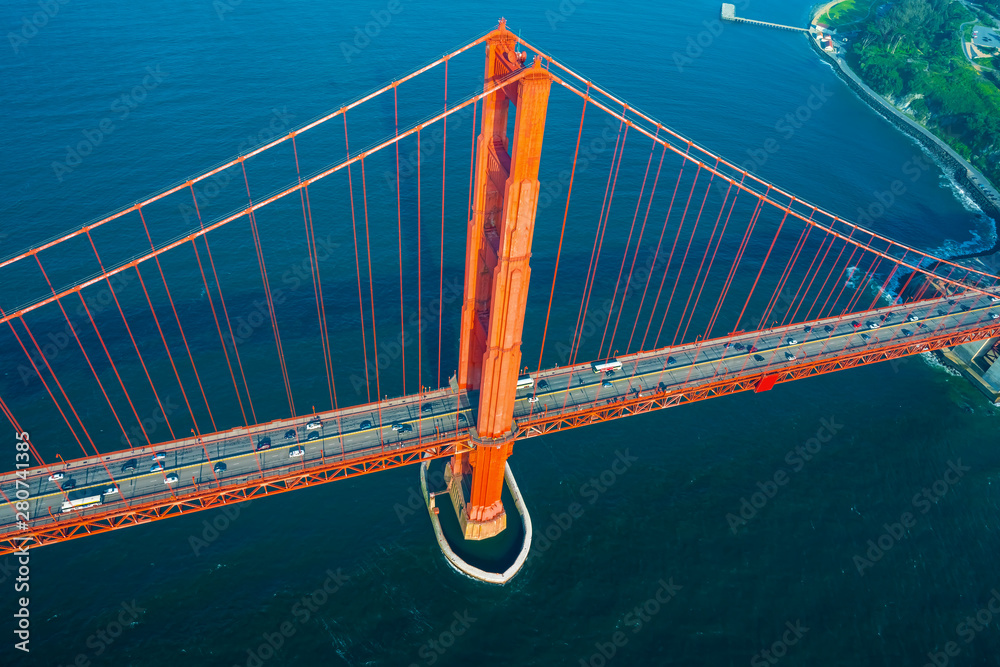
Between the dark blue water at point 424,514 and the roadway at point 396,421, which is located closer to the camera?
the roadway at point 396,421

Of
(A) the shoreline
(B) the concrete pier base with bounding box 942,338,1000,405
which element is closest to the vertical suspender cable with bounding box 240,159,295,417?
(B) the concrete pier base with bounding box 942,338,1000,405

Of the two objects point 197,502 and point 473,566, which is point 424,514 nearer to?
point 473,566

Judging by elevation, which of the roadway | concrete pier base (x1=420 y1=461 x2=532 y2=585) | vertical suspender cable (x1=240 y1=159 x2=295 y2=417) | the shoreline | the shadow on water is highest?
the roadway

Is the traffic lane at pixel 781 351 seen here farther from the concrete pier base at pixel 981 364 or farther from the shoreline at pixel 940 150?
the shoreline at pixel 940 150

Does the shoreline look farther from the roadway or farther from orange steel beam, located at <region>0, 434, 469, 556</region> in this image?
orange steel beam, located at <region>0, 434, 469, 556</region>

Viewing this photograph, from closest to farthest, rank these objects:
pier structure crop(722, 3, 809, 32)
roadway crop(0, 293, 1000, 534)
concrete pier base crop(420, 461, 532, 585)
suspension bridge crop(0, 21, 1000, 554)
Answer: suspension bridge crop(0, 21, 1000, 554), roadway crop(0, 293, 1000, 534), concrete pier base crop(420, 461, 532, 585), pier structure crop(722, 3, 809, 32)

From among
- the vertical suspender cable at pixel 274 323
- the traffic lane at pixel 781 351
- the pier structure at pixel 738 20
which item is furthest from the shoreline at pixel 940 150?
the vertical suspender cable at pixel 274 323
